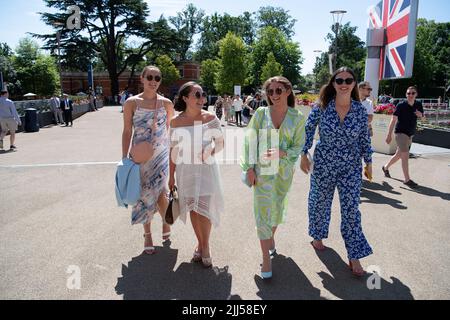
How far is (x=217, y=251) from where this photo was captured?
393 cm

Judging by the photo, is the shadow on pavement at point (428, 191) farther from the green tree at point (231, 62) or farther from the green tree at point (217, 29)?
the green tree at point (217, 29)

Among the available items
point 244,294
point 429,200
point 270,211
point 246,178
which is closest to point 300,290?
point 244,294

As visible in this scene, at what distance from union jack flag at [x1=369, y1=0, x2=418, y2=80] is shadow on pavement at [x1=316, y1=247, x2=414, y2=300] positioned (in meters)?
12.2

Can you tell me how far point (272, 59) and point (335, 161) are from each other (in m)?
50.0

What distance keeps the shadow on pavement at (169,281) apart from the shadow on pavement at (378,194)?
11.0ft

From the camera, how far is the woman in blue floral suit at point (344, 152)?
337cm

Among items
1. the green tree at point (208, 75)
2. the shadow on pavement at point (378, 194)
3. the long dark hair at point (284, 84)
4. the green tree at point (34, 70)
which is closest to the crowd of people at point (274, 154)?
the long dark hair at point (284, 84)

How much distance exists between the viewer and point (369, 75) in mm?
15883

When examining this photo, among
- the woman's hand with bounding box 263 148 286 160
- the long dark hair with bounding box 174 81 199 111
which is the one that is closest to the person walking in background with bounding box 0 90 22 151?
the long dark hair with bounding box 174 81 199 111

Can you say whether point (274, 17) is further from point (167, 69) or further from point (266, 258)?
point (266, 258)

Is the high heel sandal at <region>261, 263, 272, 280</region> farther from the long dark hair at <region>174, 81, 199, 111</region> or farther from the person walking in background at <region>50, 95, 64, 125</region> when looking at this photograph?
the person walking in background at <region>50, 95, 64, 125</region>

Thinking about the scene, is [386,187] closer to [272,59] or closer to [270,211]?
[270,211]

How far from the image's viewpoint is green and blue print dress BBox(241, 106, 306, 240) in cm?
329

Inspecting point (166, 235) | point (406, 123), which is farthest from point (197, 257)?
point (406, 123)
